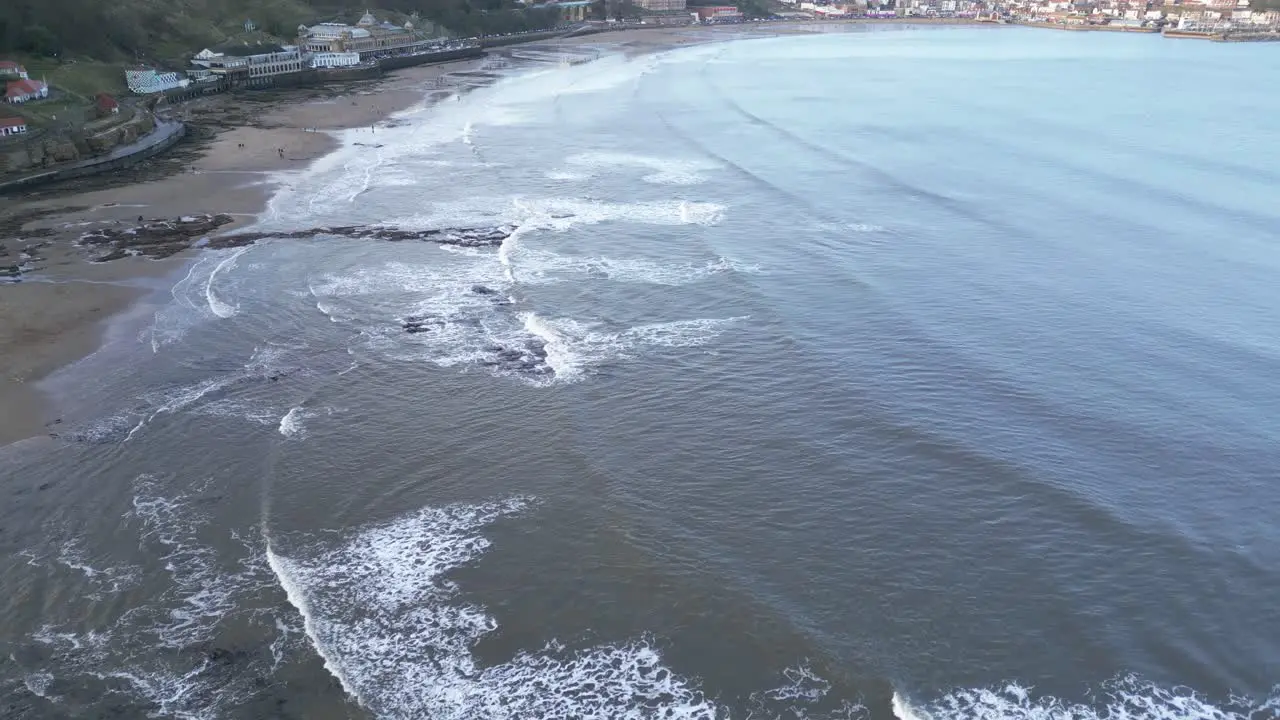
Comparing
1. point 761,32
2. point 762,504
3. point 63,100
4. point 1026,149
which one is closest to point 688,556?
point 762,504

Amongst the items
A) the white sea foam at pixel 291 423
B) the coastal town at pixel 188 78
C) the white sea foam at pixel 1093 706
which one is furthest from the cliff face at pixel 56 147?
the white sea foam at pixel 1093 706

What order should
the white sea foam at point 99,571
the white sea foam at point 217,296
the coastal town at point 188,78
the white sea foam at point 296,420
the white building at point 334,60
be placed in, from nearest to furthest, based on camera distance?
the white sea foam at point 99,571 < the white sea foam at point 296,420 < the white sea foam at point 217,296 < the coastal town at point 188,78 < the white building at point 334,60

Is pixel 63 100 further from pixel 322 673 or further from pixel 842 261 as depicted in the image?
pixel 322 673

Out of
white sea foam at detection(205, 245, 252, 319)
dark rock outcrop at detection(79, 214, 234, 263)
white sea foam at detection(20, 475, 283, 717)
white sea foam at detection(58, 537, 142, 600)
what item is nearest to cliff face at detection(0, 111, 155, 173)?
dark rock outcrop at detection(79, 214, 234, 263)

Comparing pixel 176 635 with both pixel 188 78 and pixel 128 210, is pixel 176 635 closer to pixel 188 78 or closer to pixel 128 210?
pixel 128 210

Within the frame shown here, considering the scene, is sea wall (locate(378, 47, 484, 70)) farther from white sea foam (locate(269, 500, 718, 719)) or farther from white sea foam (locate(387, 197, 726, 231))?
white sea foam (locate(269, 500, 718, 719))

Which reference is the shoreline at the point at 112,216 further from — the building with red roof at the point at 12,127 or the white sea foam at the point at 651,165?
the white sea foam at the point at 651,165

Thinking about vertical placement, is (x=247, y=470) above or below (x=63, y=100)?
below
